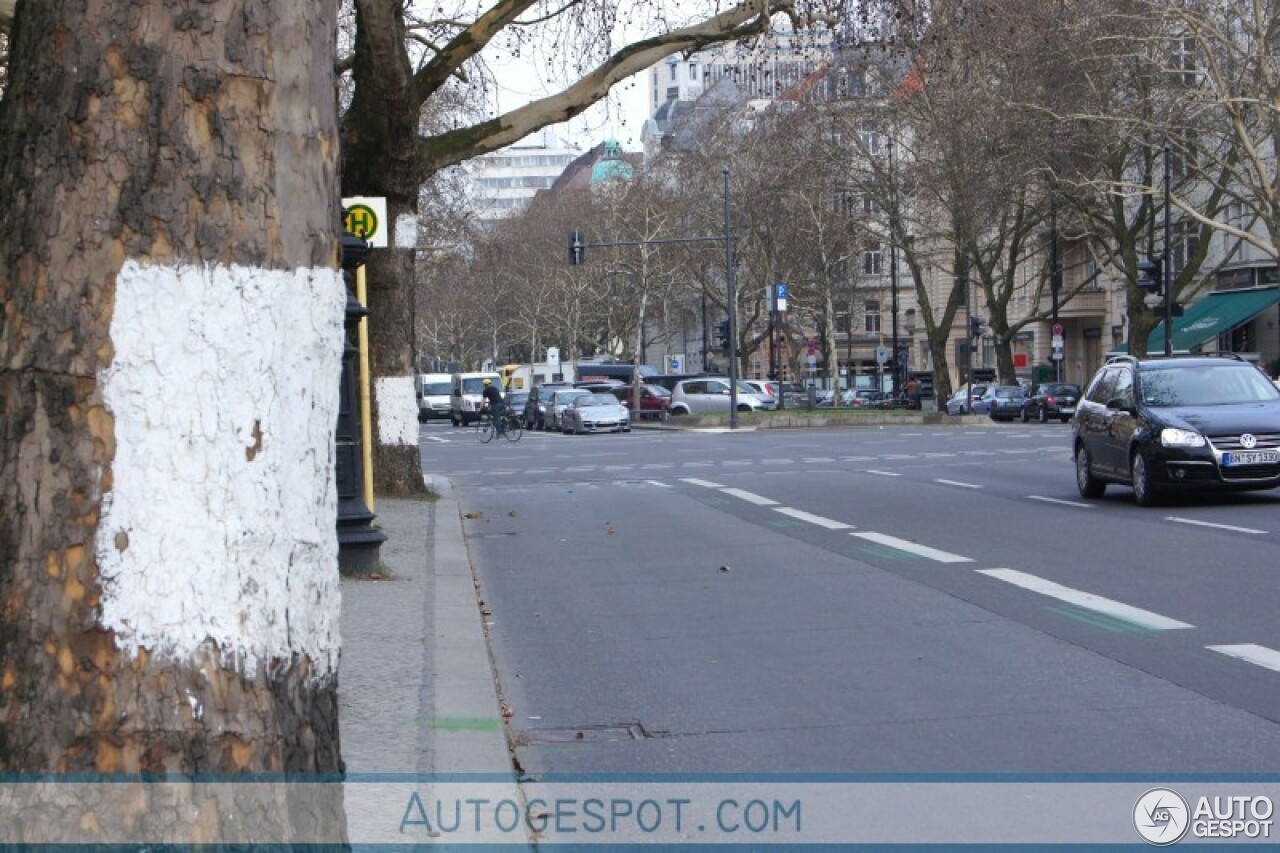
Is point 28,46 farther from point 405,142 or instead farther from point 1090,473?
point 1090,473

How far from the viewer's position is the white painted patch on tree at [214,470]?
3.18 metres

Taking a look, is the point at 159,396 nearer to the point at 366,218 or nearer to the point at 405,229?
the point at 366,218

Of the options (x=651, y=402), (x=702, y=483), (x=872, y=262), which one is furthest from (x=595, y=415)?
(x=872, y=262)

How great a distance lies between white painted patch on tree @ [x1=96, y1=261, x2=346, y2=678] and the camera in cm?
318

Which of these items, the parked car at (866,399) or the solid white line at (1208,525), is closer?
the solid white line at (1208,525)

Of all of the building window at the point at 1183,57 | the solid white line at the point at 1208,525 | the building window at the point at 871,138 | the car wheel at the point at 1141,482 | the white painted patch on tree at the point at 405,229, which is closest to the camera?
the solid white line at the point at 1208,525

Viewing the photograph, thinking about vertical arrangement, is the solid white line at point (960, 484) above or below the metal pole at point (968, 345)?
below

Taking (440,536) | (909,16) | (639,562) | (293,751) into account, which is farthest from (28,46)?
(909,16)

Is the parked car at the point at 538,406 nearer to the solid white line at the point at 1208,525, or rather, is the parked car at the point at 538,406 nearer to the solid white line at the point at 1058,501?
the solid white line at the point at 1058,501

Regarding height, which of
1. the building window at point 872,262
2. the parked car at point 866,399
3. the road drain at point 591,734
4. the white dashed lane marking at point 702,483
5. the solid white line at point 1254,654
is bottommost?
the parked car at point 866,399

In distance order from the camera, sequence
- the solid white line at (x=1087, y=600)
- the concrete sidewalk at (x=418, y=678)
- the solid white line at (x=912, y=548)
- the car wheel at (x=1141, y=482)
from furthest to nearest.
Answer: the car wheel at (x=1141, y=482)
the solid white line at (x=912, y=548)
the solid white line at (x=1087, y=600)
the concrete sidewalk at (x=418, y=678)

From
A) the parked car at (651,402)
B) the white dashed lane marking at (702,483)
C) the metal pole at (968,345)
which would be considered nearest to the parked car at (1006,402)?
the metal pole at (968,345)

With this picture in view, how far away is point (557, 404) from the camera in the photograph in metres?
61.8

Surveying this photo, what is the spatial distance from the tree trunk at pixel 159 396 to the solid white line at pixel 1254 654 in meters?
5.99
